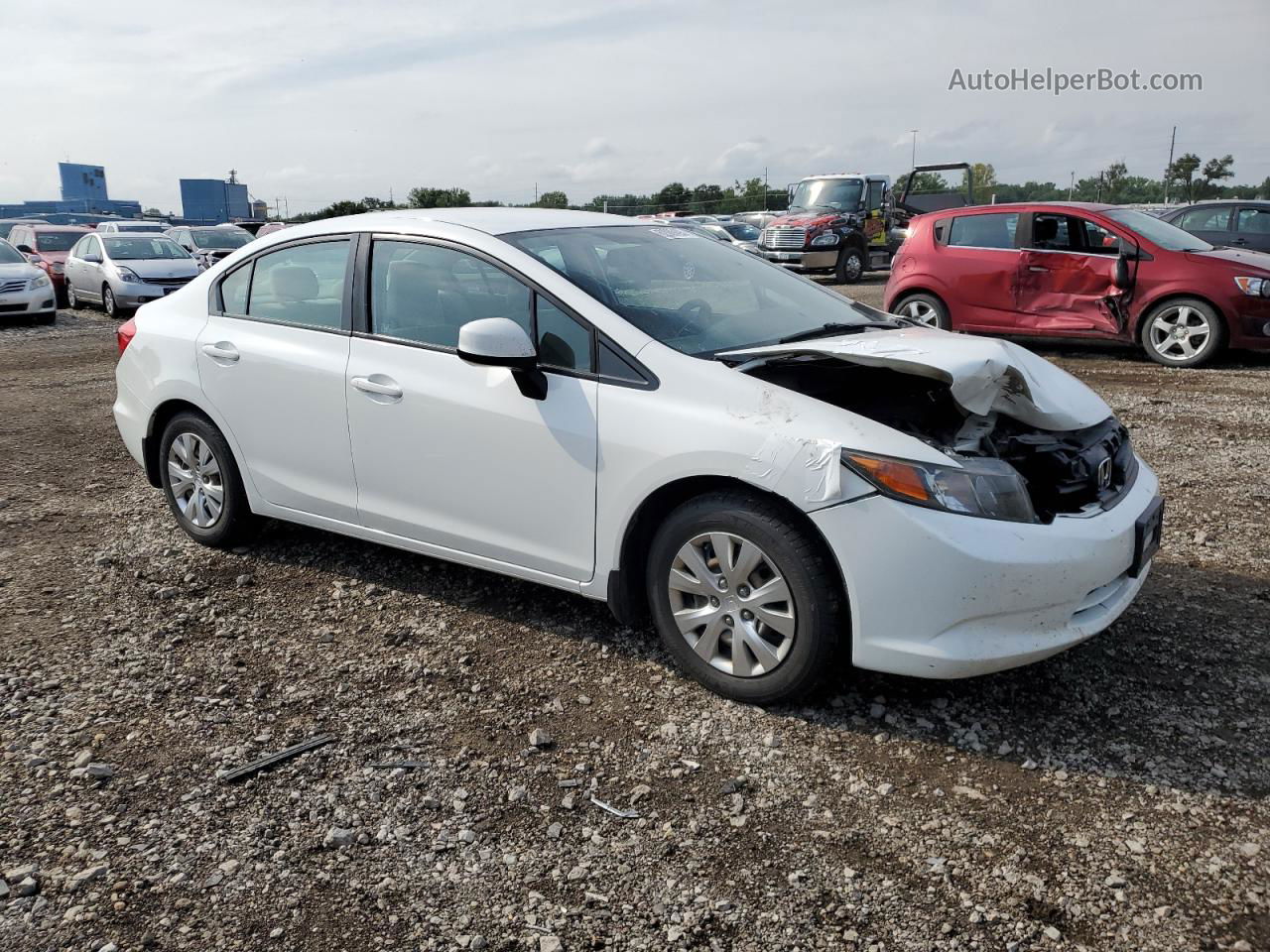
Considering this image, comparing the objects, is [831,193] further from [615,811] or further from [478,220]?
[615,811]

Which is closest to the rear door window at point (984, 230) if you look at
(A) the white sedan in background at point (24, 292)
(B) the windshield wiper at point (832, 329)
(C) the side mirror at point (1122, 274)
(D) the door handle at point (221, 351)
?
(C) the side mirror at point (1122, 274)

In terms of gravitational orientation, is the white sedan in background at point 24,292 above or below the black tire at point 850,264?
below

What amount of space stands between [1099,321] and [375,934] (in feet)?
32.1

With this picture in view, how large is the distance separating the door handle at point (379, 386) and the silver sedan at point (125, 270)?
13.8 meters

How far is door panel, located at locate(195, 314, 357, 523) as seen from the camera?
14.1 ft

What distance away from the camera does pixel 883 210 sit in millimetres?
23906

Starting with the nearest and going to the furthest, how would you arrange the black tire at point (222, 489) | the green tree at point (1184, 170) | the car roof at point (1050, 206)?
the black tire at point (222, 489), the car roof at point (1050, 206), the green tree at point (1184, 170)

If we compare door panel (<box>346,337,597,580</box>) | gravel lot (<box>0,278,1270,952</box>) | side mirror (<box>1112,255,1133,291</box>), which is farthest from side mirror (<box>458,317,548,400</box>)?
side mirror (<box>1112,255,1133,291</box>)

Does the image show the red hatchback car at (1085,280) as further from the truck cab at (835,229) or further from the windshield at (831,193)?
the windshield at (831,193)

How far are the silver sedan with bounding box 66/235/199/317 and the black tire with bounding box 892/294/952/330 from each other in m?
11.4

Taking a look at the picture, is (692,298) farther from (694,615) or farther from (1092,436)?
(1092,436)

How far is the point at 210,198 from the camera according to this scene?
79000mm

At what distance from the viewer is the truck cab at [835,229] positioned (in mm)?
Answer: 22766

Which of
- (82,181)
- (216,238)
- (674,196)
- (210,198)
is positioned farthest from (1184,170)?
(82,181)
